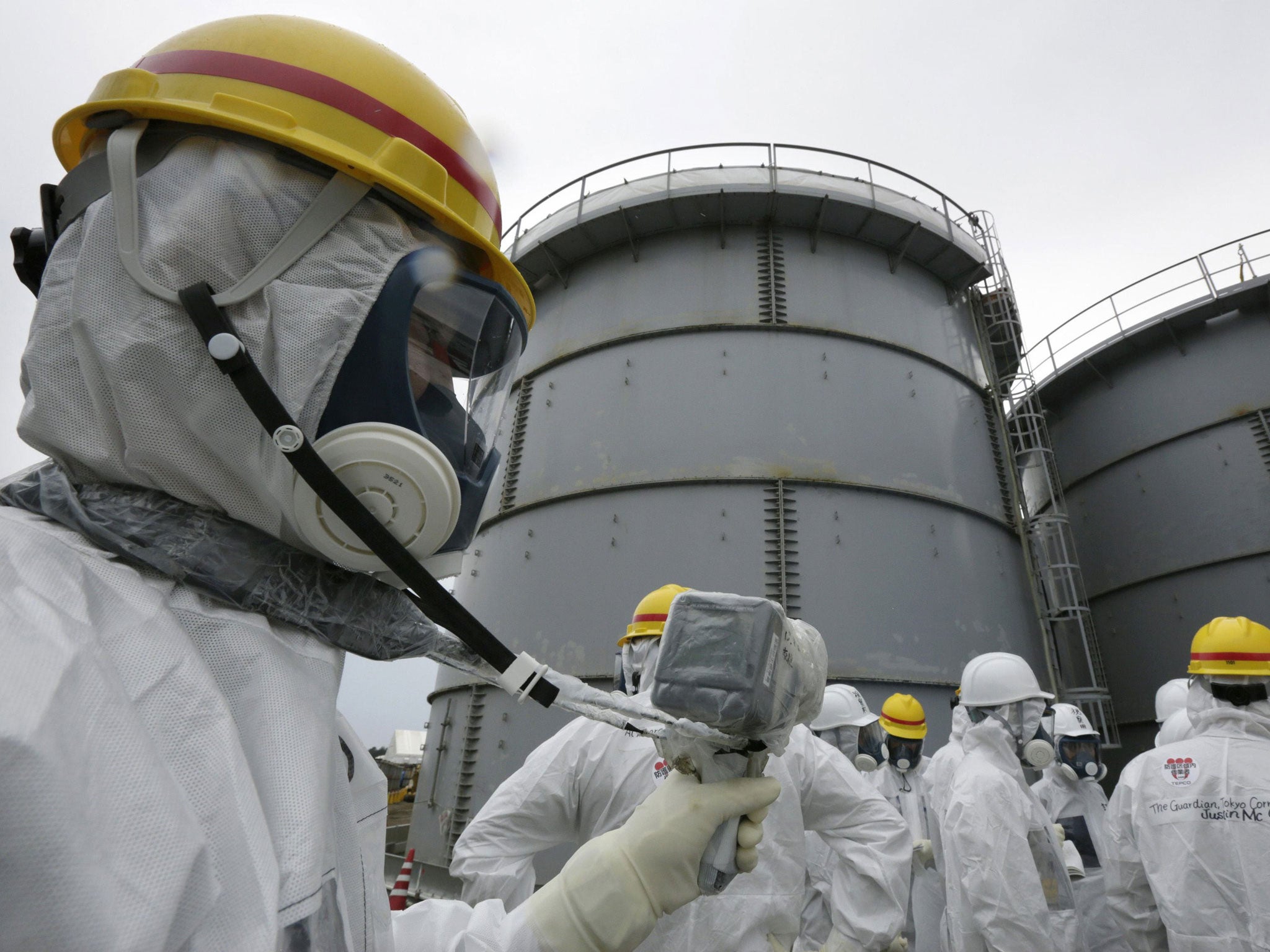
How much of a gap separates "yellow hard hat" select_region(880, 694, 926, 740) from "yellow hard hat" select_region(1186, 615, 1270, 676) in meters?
2.26

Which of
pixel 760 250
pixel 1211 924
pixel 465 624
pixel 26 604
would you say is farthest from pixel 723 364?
pixel 26 604

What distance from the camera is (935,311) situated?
845 centimetres

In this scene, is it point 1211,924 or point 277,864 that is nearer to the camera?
point 277,864

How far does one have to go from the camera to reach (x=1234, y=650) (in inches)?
142

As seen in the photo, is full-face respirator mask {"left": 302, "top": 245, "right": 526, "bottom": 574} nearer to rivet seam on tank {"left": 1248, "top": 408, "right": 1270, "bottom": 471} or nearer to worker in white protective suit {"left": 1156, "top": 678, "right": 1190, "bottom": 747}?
worker in white protective suit {"left": 1156, "top": 678, "right": 1190, "bottom": 747}

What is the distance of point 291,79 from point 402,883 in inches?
281

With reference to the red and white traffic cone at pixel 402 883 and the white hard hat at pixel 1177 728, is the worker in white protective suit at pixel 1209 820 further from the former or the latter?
the red and white traffic cone at pixel 402 883

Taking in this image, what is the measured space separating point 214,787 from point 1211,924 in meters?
4.07

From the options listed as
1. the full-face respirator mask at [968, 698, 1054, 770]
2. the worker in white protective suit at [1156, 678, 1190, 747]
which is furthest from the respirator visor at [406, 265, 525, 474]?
the worker in white protective suit at [1156, 678, 1190, 747]

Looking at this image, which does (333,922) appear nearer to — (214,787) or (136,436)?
(214,787)

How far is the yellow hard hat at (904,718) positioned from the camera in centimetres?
571

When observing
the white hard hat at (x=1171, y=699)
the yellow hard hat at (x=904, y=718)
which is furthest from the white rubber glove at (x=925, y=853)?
the white hard hat at (x=1171, y=699)

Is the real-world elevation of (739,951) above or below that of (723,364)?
below

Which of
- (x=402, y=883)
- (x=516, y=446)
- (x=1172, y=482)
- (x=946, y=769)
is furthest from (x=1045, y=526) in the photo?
(x=402, y=883)
